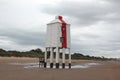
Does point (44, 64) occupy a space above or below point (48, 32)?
below

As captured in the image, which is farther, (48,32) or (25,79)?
(48,32)

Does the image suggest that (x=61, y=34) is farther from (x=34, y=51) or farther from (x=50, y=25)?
(x=34, y=51)

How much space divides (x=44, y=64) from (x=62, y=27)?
5376 mm

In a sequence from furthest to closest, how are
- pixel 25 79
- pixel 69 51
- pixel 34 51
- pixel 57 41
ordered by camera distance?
pixel 34 51 → pixel 69 51 → pixel 57 41 → pixel 25 79

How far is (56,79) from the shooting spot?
12.6m

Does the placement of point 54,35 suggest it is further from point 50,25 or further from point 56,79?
point 56,79

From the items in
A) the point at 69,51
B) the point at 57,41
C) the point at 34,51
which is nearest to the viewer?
the point at 57,41

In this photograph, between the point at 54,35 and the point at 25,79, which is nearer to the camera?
the point at 25,79

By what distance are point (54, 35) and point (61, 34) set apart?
823 millimetres

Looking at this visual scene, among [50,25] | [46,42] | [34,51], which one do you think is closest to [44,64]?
[46,42]

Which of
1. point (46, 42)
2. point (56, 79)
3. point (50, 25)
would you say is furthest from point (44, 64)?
point (56, 79)

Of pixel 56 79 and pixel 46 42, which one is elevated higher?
pixel 46 42

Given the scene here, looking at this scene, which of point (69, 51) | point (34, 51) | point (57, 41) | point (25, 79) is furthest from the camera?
point (34, 51)

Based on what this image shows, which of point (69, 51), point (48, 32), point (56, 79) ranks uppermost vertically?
point (48, 32)
